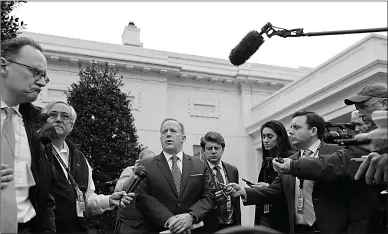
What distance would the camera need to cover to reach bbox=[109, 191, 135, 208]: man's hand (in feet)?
11.0

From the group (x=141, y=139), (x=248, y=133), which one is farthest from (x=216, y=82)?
(x=141, y=139)

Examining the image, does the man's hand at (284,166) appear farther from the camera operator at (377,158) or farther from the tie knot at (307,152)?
the camera operator at (377,158)

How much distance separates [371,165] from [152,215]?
2183 millimetres

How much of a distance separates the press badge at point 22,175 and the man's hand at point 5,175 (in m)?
0.18

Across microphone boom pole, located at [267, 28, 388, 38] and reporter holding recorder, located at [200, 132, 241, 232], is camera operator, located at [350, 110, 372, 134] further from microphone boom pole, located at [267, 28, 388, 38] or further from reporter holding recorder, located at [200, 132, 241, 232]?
reporter holding recorder, located at [200, 132, 241, 232]

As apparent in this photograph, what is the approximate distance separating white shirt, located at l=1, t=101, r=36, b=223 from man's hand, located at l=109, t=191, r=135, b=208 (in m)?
1.22

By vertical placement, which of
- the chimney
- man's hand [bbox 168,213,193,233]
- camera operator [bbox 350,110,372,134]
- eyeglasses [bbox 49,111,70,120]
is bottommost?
man's hand [bbox 168,213,193,233]

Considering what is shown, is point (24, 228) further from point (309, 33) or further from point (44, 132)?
point (309, 33)

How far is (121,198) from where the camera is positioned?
11.2 feet

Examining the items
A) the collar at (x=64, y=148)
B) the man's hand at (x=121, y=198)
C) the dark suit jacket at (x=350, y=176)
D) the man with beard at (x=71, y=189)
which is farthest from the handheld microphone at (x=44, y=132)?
the dark suit jacket at (x=350, y=176)

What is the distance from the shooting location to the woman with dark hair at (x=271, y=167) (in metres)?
4.54

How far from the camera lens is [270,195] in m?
4.23

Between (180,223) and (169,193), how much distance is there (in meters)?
0.39

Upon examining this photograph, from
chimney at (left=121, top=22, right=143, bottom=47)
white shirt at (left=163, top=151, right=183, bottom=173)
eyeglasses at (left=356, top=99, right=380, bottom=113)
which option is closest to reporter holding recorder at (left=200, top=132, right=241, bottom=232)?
white shirt at (left=163, top=151, right=183, bottom=173)
